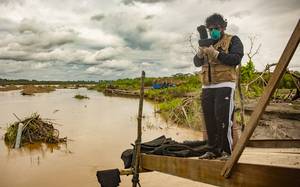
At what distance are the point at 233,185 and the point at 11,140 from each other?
9505mm

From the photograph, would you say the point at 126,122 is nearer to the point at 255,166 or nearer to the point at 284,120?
the point at 284,120

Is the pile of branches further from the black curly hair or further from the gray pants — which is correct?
the black curly hair

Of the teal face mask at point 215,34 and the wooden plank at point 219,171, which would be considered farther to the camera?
the teal face mask at point 215,34

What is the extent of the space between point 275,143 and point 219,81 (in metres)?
1.00

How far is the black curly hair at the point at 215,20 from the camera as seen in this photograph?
3779 mm

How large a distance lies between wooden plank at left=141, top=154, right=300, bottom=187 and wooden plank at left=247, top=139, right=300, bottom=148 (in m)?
1.12

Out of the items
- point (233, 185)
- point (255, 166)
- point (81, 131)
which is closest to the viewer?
point (255, 166)

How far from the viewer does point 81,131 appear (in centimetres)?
1279

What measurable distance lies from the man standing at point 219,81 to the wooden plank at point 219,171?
37 cm

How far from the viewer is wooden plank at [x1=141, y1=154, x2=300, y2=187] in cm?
220

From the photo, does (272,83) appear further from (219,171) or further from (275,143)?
(275,143)

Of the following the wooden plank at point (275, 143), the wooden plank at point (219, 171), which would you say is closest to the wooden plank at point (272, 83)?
the wooden plank at point (219, 171)

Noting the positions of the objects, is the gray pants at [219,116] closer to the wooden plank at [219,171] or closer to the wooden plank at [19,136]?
the wooden plank at [219,171]

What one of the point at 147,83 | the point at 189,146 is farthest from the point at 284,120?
the point at 147,83
